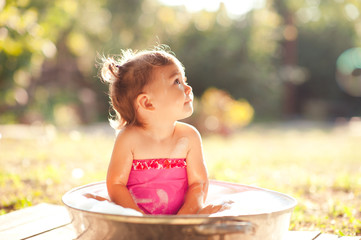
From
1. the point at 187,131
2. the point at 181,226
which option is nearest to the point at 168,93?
the point at 187,131

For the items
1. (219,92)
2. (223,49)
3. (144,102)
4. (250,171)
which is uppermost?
(223,49)

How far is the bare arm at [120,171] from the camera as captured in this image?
1.74 m

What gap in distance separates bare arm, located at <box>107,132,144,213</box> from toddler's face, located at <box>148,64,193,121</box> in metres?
0.20

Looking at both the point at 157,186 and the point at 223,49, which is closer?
the point at 157,186

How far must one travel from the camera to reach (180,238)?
1.35 metres

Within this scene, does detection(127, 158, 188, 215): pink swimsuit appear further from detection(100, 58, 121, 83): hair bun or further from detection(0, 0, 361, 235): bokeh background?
detection(0, 0, 361, 235): bokeh background

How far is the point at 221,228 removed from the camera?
1340mm

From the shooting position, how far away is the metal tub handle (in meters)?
1.33

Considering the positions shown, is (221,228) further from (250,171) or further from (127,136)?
(250,171)

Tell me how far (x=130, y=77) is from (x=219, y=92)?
811 cm

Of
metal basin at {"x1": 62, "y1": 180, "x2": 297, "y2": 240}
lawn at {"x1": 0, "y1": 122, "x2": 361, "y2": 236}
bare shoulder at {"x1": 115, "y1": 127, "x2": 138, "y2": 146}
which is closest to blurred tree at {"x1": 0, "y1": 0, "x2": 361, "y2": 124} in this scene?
lawn at {"x1": 0, "y1": 122, "x2": 361, "y2": 236}

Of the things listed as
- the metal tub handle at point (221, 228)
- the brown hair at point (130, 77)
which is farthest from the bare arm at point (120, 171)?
the metal tub handle at point (221, 228)

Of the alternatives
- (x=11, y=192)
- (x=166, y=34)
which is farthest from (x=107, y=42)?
(x=11, y=192)

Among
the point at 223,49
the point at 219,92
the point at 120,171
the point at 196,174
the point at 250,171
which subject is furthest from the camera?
the point at 223,49
